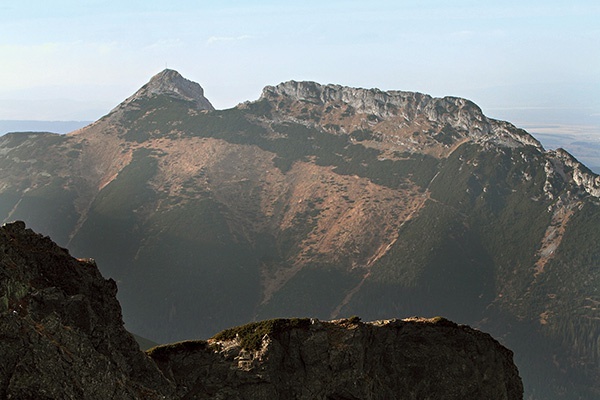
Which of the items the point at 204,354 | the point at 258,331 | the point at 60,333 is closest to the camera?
the point at 60,333

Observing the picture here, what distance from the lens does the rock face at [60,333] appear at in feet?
157

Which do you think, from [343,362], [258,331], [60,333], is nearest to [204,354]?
[258,331]

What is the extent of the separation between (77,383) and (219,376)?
54.5 ft

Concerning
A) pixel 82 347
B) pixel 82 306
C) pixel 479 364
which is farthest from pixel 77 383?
pixel 479 364

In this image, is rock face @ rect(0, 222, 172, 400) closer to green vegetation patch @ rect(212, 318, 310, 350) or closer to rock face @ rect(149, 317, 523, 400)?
rock face @ rect(149, 317, 523, 400)

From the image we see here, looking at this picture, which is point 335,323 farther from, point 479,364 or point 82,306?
point 82,306

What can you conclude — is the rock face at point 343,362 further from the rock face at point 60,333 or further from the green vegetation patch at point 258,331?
the rock face at point 60,333

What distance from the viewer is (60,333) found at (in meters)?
50.6

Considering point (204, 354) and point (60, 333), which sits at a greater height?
point (60, 333)

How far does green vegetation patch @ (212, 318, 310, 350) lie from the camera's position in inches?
2608

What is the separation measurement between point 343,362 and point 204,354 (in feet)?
41.3

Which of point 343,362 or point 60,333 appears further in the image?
point 343,362

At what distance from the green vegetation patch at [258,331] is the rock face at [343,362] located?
0.09 meters

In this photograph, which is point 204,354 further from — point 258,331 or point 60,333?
point 60,333
